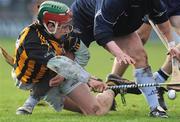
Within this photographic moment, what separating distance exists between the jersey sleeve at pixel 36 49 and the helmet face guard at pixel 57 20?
0.19 metres

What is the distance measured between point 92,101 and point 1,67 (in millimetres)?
11128

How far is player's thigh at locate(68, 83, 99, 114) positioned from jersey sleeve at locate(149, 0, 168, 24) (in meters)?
1.16

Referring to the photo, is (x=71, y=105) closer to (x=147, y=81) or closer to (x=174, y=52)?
(x=147, y=81)

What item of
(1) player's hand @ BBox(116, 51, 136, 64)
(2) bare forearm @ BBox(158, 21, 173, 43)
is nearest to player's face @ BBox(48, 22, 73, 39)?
(1) player's hand @ BBox(116, 51, 136, 64)

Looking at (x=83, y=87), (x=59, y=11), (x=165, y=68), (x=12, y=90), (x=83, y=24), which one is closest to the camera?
(x=59, y=11)

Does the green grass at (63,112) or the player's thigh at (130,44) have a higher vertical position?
the player's thigh at (130,44)

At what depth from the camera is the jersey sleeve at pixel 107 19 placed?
891cm

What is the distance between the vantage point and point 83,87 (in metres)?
9.56

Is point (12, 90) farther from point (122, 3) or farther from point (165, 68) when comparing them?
point (122, 3)

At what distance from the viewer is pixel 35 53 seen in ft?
29.3

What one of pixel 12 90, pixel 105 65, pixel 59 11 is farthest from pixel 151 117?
pixel 105 65

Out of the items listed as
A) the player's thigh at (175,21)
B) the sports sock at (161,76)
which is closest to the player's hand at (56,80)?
the sports sock at (161,76)

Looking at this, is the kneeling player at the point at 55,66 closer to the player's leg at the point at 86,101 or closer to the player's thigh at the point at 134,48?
the player's leg at the point at 86,101

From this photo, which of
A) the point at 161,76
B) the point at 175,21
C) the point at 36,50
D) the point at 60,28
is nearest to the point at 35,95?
the point at 36,50
